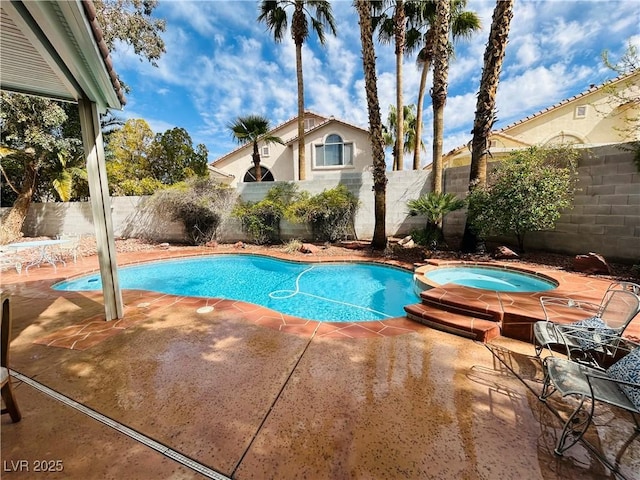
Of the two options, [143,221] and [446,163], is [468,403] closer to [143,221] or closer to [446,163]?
[143,221]

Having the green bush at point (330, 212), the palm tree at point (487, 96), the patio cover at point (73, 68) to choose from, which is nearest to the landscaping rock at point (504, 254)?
the palm tree at point (487, 96)

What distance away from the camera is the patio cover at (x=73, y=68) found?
7.38 ft

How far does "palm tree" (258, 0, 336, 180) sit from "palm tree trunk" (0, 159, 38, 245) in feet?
42.7

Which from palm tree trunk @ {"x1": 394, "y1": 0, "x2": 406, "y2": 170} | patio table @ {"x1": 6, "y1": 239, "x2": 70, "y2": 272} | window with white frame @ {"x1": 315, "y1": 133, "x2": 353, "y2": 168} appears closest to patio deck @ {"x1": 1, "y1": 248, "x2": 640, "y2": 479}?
patio table @ {"x1": 6, "y1": 239, "x2": 70, "y2": 272}

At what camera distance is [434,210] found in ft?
27.1

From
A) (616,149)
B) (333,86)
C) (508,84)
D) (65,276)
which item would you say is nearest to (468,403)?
(616,149)

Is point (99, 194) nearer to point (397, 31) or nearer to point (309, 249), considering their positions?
point (309, 249)

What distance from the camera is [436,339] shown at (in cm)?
368

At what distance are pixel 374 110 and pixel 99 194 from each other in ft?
25.5

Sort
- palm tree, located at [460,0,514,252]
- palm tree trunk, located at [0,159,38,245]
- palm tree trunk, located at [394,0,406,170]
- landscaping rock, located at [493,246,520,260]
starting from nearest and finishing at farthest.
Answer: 1. palm tree, located at [460,0,514,252]
2. landscaping rock, located at [493,246,520,260]
3. palm tree trunk, located at [394,0,406,170]
4. palm tree trunk, located at [0,159,38,245]

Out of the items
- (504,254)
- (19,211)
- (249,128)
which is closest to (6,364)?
(504,254)

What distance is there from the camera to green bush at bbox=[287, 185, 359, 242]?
10344 millimetres

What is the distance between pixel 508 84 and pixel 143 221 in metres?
15.7

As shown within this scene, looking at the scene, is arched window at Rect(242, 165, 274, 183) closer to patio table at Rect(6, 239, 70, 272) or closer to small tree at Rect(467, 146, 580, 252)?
patio table at Rect(6, 239, 70, 272)
